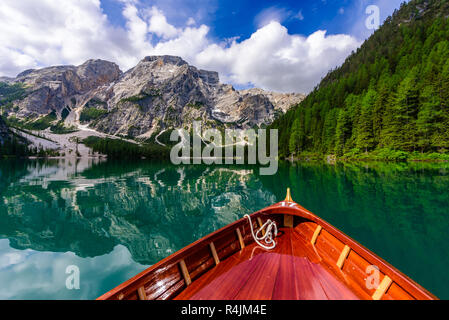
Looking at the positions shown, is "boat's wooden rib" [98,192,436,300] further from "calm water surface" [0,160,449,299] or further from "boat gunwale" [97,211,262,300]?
"calm water surface" [0,160,449,299]

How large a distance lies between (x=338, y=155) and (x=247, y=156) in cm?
4388

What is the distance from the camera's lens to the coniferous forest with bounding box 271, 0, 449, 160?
34625 mm

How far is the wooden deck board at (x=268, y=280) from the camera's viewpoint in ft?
Answer: 10.2

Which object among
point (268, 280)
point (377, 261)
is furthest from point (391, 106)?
point (268, 280)

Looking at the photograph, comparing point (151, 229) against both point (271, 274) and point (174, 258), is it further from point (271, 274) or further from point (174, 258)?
point (271, 274)

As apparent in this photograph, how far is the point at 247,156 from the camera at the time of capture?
3558 inches

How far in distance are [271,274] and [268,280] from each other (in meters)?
0.20

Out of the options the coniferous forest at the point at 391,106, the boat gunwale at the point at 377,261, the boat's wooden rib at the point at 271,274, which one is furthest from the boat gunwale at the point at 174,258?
the coniferous forest at the point at 391,106

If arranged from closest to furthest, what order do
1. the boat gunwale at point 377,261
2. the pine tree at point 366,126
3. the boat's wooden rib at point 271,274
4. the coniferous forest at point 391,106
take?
the boat gunwale at point 377,261, the boat's wooden rib at point 271,274, the coniferous forest at point 391,106, the pine tree at point 366,126

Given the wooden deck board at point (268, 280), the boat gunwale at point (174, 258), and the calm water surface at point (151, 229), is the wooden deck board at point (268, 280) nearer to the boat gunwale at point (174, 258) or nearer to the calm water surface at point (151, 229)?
the boat gunwale at point (174, 258)

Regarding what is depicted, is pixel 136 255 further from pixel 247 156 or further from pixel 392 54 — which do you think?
pixel 392 54

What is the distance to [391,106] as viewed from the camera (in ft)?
133

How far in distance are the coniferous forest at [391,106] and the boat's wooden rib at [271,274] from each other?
44.2m

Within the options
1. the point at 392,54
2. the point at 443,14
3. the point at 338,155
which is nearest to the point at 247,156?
the point at 338,155
